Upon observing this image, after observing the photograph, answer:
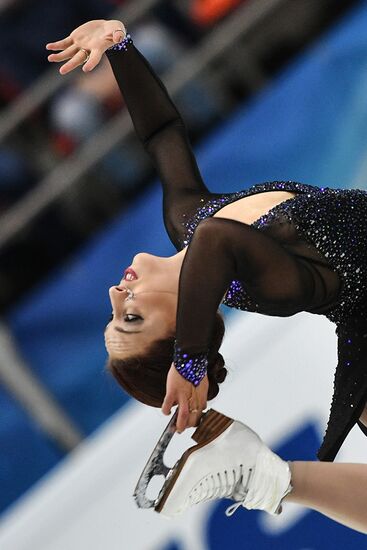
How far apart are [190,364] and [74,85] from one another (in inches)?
79.3

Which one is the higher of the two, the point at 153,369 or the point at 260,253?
the point at 260,253

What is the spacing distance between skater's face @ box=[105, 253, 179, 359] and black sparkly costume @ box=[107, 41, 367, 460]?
125 mm

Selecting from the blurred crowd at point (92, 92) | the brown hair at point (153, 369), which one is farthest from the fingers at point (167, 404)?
the blurred crowd at point (92, 92)

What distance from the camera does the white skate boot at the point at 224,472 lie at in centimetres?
231

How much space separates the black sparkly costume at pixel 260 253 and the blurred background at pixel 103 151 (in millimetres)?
742

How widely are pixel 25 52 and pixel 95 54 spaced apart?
1527 millimetres

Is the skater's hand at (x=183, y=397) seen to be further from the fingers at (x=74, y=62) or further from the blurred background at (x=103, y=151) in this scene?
the blurred background at (x=103, y=151)

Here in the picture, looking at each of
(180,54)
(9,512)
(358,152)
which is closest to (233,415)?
(9,512)

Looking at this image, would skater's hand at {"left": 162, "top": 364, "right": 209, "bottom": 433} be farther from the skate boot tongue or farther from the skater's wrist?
the skater's wrist

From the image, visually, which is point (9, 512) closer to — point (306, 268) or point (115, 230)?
point (115, 230)

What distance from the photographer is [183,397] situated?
2109 millimetres

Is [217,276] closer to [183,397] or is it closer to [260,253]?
[260,253]

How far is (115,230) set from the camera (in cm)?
375

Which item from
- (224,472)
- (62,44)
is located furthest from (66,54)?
(224,472)
